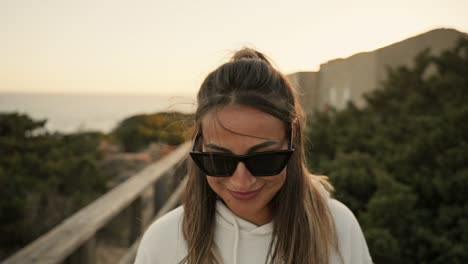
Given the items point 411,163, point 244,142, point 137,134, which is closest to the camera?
point 244,142

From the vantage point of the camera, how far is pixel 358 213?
255 cm

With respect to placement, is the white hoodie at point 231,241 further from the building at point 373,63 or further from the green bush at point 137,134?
the green bush at point 137,134

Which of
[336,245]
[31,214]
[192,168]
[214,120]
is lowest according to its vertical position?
[31,214]

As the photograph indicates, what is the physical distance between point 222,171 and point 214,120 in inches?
6.2

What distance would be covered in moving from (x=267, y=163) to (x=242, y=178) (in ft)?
0.28

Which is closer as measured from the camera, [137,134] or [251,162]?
[251,162]

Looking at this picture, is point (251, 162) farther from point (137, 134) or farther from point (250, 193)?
point (137, 134)

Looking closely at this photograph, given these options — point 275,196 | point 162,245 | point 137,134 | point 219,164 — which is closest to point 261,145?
point 219,164

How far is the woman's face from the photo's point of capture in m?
1.26

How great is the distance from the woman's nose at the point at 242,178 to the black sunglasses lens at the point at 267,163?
0.01 meters

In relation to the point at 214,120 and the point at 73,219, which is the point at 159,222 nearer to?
the point at 214,120

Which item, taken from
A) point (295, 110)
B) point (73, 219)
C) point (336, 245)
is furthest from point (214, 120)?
point (73, 219)

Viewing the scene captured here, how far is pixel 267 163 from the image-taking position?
4.14 ft

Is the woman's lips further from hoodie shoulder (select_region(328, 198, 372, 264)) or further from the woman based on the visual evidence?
hoodie shoulder (select_region(328, 198, 372, 264))
